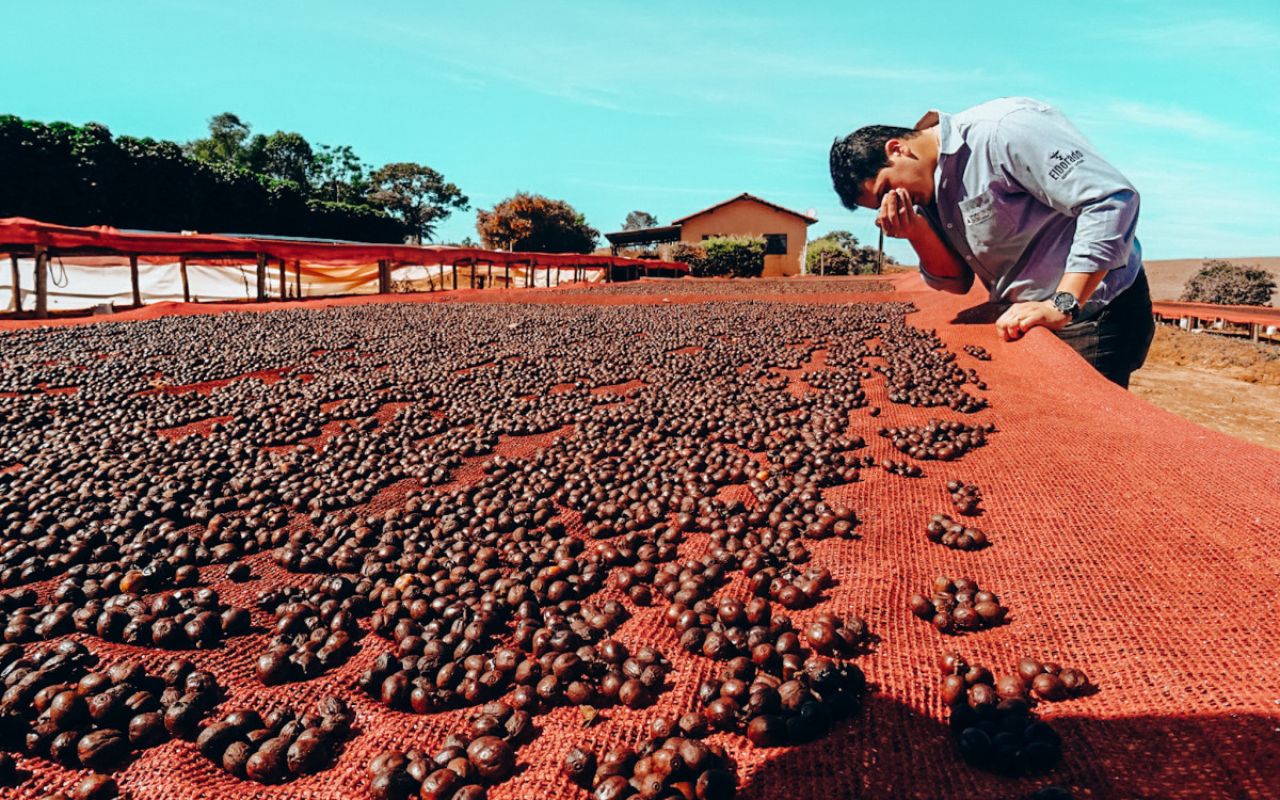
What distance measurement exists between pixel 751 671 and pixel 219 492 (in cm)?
524

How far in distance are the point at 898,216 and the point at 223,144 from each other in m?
79.7

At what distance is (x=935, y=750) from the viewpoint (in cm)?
245

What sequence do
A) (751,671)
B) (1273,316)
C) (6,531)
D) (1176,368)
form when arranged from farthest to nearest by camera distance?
(1273,316)
(1176,368)
(6,531)
(751,671)

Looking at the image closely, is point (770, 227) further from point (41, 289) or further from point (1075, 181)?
point (1075, 181)

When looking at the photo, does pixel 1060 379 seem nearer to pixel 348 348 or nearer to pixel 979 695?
pixel 979 695

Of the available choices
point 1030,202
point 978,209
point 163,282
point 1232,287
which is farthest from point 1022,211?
point 1232,287

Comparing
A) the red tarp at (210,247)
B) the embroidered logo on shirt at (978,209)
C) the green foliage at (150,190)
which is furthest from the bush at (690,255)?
the embroidered logo on shirt at (978,209)

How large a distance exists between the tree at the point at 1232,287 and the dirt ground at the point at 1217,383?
15.7 m

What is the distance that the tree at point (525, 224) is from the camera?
5650cm

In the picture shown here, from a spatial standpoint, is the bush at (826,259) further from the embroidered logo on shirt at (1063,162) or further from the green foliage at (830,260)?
the embroidered logo on shirt at (1063,162)

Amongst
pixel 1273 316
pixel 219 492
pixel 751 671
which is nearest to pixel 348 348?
pixel 219 492

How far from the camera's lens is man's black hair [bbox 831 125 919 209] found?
5.00m

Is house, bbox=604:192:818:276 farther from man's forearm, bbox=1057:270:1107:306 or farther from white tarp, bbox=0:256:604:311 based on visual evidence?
man's forearm, bbox=1057:270:1107:306

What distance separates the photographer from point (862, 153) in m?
5.00
